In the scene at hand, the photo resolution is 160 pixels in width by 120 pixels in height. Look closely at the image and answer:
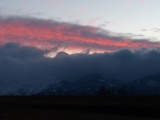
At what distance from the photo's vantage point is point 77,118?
62.4 metres

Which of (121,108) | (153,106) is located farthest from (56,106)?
(153,106)

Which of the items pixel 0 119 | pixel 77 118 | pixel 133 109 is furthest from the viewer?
pixel 133 109

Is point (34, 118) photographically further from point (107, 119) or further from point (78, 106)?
point (78, 106)

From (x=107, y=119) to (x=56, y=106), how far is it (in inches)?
1162

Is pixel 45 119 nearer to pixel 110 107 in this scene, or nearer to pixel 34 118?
pixel 34 118

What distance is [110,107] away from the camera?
8694 cm

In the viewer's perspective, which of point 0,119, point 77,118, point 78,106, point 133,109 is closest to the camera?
point 0,119

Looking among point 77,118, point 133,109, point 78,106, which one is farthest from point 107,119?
point 78,106

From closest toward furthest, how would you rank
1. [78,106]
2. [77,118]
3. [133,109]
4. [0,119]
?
[0,119], [77,118], [133,109], [78,106]

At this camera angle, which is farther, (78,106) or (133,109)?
(78,106)

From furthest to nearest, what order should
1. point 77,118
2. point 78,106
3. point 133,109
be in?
point 78,106 → point 133,109 → point 77,118

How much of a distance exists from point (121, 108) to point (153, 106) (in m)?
7.17

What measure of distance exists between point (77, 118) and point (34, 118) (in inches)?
280

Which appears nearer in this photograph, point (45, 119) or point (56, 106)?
point (45, 119)
